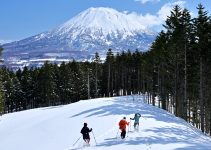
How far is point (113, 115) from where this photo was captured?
44.8 meters

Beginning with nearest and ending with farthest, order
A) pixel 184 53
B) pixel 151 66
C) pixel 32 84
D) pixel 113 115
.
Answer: pixel 113 115
pixel 184 53
pixel 151 66
pixel 32 84

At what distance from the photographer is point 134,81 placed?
111938 mm

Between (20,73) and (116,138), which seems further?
(20,73)

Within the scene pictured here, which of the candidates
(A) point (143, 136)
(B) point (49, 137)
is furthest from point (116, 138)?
(B) point (49, 137)

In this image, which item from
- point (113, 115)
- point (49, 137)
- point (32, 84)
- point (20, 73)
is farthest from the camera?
→ point (20, 73)

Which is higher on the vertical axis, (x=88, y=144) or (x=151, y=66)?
(x=151, y=66)

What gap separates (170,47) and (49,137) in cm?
2348

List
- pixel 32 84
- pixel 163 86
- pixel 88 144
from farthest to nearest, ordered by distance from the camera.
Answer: pixel 32 84 → pixel 163 86 → pixel 88 144

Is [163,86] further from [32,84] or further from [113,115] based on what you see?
[32,84]

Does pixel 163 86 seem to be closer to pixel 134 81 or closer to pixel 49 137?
pixel 49 137

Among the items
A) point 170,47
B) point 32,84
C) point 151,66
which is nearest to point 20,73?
point 32,84

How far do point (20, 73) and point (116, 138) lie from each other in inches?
3444

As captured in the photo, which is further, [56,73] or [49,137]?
[56,73]

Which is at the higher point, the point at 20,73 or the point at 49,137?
the point at 20,73
